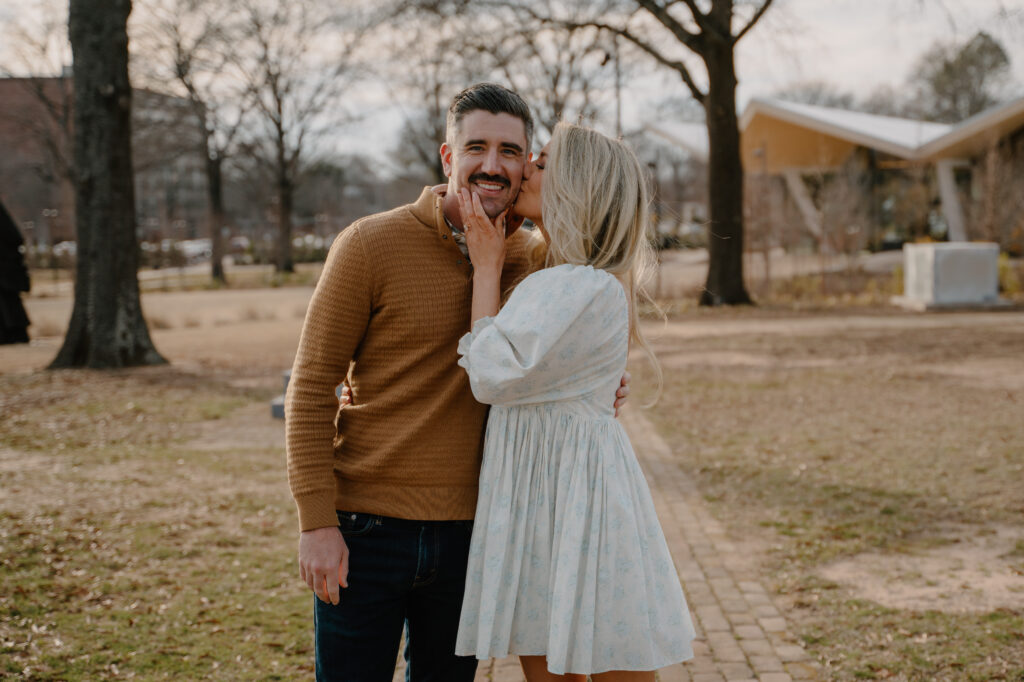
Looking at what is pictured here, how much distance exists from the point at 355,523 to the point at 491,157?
0.94 metres

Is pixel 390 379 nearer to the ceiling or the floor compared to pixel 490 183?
nearer to the floor

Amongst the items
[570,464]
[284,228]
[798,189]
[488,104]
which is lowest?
[570,464]

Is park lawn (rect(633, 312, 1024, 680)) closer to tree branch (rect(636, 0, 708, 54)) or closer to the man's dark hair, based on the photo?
the man's dark hair

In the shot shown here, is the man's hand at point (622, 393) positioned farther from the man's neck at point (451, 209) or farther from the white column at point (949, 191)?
the white column at point (949, 191)

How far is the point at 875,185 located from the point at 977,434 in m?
37.2

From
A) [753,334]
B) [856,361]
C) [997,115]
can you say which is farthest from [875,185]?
[856,361]

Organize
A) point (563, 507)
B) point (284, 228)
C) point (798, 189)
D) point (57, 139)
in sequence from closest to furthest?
point (563, 507)
point (57, 139)
point (798, 189)
point (284, 228)

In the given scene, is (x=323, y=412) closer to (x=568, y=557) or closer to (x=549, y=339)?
(x=549, y=339)

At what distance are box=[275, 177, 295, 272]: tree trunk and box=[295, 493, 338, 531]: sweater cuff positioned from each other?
4632cm

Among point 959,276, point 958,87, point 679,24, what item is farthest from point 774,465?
point 958,87

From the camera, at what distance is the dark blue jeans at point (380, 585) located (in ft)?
7.39

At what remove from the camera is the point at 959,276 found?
18719mm

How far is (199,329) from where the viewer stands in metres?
20.6

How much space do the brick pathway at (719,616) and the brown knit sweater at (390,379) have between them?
1.83 m
